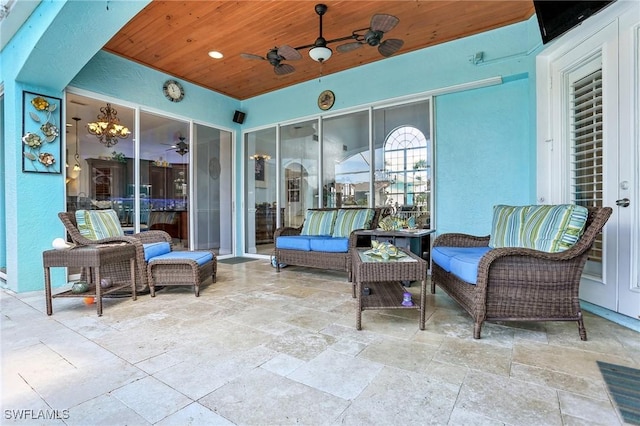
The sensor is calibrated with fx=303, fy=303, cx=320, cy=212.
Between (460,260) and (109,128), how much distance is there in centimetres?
495

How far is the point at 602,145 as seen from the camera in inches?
101

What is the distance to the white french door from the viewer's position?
2.30 m

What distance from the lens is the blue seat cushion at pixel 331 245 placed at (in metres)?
3.82

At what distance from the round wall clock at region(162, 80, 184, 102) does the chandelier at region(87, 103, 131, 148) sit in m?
0.83

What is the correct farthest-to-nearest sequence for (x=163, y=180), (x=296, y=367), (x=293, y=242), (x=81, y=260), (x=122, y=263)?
(x=163, y=180), (x=293, y=242), (x=122, y=263), (x=81, y=260), (x=296, y=367)

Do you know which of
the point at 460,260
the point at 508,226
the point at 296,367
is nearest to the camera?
the point at 296,367

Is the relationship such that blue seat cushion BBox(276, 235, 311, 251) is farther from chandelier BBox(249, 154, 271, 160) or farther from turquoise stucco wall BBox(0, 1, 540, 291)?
chandelier BBox(249, 154, 271, 160)

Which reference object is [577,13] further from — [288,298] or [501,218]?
[288,298]

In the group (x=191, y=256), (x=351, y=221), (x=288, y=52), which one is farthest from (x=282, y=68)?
(x=191, y=256)

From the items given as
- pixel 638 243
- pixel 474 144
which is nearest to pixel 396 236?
pixel 474 144

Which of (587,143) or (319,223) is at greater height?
(587,143)

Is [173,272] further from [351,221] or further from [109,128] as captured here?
[109,128]

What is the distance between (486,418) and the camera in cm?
125

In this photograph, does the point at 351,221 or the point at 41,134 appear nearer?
the point at 41,134
